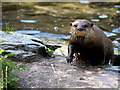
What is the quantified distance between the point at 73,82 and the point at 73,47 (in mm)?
1093

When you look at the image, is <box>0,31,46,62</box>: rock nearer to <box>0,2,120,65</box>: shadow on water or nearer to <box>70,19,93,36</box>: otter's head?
<box>70,19,93,36</box>: otter's head

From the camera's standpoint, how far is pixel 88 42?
4.25 m

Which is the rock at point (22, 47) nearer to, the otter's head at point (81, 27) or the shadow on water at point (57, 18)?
the otter's head at point (81, 27)

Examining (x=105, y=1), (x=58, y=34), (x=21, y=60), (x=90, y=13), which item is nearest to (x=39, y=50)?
(x=21, y=60)

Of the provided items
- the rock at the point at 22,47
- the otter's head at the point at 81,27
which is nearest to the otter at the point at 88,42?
the otter's head at the point at 81,27

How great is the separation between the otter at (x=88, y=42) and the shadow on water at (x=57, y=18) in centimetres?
170

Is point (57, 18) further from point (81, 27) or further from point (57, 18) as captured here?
point (81, 27)

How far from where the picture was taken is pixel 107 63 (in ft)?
15.9

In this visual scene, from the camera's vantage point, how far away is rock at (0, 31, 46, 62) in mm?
4465

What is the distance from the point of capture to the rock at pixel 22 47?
4.46 meters

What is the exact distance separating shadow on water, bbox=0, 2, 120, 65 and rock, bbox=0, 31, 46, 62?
2062 millimetres

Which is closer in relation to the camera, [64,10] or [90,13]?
A: [90,13]

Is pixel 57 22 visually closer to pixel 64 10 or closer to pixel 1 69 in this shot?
pixel 64 10

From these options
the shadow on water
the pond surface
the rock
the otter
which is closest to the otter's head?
the otter
